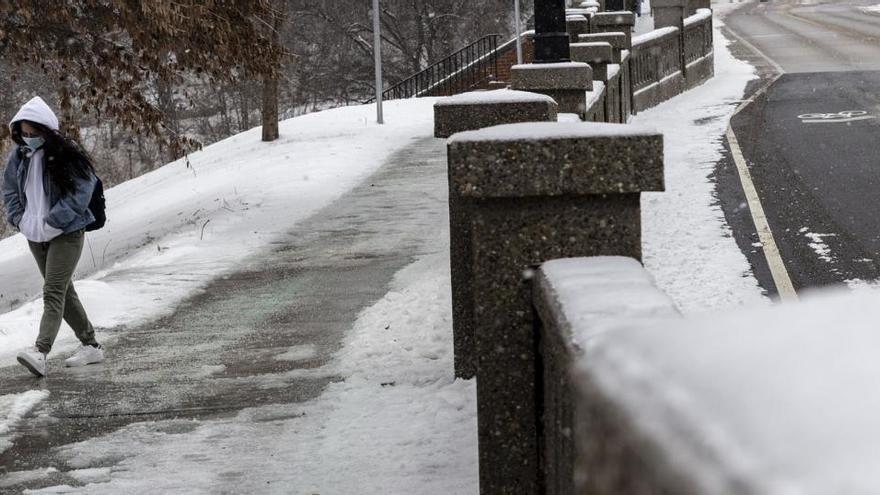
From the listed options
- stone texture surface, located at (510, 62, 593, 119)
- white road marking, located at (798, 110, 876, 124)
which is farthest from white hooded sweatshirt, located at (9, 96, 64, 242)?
white road marking, located at (798, 110, 876, 124)

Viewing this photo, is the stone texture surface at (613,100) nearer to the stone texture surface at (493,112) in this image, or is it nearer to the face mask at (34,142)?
the stone texture surface at (493,112)

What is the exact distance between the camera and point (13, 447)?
6.32m

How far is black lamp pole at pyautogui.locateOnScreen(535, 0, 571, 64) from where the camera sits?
1302 centimetres

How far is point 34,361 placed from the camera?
7.71 meters

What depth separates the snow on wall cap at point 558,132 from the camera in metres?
3.78

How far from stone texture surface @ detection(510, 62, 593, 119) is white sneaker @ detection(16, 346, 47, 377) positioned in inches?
232

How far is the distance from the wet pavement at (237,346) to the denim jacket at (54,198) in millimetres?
969

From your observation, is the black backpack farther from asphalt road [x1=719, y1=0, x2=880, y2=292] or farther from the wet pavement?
asphalt road [x1=719, y1=0, x2=880, y2=292]

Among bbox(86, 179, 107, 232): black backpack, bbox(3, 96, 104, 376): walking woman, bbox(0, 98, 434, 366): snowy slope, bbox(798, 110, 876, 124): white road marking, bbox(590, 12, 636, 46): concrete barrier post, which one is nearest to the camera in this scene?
bbox(3, 96, 104, 376): walking woman

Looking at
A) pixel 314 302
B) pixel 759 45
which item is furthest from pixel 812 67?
pixel 314 302

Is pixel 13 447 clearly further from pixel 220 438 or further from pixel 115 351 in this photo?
pixel 115 351

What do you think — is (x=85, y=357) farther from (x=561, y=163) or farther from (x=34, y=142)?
(x=561, y=163)

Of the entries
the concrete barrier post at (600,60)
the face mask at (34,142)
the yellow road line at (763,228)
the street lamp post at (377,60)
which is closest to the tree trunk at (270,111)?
the street lamp post at (377,60)

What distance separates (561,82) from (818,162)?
5054 millimetres
